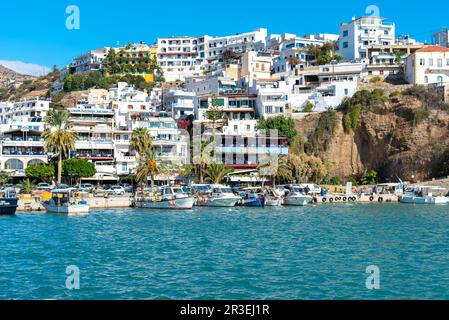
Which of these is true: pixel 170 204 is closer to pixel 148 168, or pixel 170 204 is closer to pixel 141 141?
pixel 148 168

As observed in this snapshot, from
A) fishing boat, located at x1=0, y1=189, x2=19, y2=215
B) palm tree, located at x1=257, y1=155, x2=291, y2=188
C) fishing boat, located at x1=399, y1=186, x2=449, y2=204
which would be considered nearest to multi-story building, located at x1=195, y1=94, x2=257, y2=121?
palm tree, located at x1=257, y1=155, x2=291, y2=188

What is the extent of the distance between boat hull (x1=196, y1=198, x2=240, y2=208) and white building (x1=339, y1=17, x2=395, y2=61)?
53.3 metres

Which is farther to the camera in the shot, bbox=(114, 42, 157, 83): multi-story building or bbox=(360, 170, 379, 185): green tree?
bbox=(114, 42, 157, 83): multi-story building

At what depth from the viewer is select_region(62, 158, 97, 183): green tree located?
7756 centimetres

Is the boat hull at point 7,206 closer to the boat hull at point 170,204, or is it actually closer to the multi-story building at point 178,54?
the boat hull at point 170,204

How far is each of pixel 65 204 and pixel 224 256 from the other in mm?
30238

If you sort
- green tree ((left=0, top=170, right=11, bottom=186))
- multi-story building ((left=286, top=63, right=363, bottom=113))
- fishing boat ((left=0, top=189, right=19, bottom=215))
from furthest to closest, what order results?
multi-story building ((left=286, top=63, right=363, bottom=113)) → green tree ((left=0, top=170, right=11, bottom=186)) → fishing boat ((left=0, top=189, right=19, bottom=215))

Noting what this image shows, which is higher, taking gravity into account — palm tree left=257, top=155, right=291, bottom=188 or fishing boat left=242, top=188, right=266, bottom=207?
palm tree left=257, top=155, right=291, bottom=188

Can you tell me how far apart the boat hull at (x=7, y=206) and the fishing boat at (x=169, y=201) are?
15005 mm

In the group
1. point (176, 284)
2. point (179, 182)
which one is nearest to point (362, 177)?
point (179, 182)

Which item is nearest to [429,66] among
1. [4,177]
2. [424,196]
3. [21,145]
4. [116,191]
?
[424,196]

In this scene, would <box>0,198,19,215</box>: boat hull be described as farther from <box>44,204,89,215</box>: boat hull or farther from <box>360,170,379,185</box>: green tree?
<box>360,170,379,185</box>: green tree

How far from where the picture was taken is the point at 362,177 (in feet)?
287
